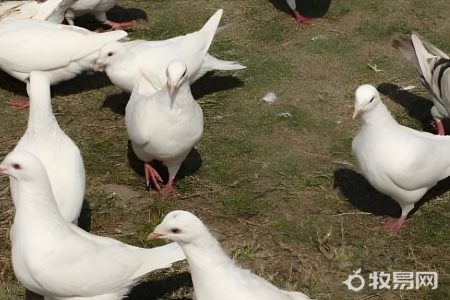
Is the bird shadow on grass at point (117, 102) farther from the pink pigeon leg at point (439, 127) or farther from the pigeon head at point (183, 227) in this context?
the pigeon head at point (183, 227)

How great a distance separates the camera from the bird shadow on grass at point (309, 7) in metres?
9.87

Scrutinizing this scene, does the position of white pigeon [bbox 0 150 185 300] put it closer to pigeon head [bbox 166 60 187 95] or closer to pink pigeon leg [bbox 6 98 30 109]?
pigeon head [bbox 166 60 187 95]

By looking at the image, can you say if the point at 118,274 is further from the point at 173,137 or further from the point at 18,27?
the point at 18,27

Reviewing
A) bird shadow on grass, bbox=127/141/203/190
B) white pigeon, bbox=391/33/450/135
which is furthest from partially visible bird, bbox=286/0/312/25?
bird shadow on grass, bbox=127/141/203/190

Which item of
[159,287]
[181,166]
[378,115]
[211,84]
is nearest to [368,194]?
[378,115]

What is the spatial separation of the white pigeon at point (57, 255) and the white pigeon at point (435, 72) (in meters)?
3.36

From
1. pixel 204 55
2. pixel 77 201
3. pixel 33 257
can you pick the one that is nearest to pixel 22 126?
pixel 204 55

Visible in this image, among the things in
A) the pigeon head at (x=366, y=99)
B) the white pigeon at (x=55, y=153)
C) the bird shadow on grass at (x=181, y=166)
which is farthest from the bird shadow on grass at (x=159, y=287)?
the pigeon head at (x=366, y=99)

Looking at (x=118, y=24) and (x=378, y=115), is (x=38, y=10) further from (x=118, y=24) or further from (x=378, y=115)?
(x=378, y=115)

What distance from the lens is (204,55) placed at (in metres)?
7.95

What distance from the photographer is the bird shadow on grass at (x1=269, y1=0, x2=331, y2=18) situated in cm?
987

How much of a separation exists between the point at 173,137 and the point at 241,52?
2980mm

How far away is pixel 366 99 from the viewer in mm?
5938

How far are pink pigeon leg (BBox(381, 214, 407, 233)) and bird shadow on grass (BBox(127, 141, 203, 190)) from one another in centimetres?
178
